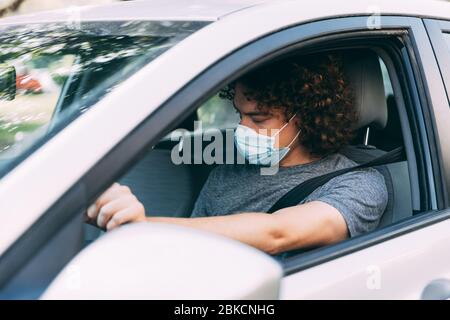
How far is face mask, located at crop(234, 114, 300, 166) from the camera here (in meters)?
2.43

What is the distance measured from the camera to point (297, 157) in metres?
2.57

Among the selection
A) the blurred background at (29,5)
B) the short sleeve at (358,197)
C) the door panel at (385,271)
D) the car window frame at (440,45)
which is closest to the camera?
the door panel at (385,271)

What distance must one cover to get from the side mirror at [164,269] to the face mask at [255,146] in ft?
3.45

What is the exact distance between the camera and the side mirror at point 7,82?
2070 millimetres

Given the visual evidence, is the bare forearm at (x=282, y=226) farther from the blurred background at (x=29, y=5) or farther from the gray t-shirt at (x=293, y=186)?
the blurred background at (x=29, y=5)

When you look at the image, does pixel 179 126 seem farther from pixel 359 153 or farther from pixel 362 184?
pixel 359 153

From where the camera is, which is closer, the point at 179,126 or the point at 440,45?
the point at 179,126

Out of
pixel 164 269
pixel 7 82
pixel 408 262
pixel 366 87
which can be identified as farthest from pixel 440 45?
pixel 164 269

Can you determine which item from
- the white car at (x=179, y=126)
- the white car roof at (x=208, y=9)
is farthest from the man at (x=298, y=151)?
the white car roof at (x=208, y=9)

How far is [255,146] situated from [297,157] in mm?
204

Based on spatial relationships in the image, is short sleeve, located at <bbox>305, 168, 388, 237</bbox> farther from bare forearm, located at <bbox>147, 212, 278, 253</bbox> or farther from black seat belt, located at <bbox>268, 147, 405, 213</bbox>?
bare forearm, located at <bbox>147, 212, 278, 253</bbox>

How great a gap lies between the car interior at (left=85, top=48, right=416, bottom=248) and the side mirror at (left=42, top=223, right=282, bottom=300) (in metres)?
0.84

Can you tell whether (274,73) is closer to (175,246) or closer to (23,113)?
(23,113)

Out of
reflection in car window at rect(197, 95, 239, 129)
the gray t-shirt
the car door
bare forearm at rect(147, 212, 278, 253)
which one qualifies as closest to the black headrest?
the gray t-shirt
